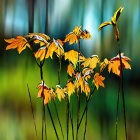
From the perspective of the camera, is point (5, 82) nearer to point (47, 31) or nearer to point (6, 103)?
point (6, 103)

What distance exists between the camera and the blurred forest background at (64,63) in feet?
3.28

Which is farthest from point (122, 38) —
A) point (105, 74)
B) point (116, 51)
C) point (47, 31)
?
point (47, 31)

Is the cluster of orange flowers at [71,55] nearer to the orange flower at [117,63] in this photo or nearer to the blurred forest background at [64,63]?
the orange flower at [117,63]

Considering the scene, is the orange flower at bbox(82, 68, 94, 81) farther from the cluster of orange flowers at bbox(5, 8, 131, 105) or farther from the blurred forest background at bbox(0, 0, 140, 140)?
the blurred forest background at bbox(0, 0, 140, 140)

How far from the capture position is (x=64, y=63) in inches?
42.8

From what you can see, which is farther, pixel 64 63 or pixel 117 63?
pixel 64 63

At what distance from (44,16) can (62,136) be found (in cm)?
78

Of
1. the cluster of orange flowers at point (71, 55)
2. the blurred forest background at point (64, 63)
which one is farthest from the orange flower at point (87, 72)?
the blurred forest background at point (64, 63)

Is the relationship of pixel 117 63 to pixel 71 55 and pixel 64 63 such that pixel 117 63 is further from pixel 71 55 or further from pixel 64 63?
pixel 64 63

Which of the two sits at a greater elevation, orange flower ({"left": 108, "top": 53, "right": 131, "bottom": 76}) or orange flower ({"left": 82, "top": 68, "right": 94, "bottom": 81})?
orange flower ({"left": 108, "top": 53, "right": 131, "bottom": 76})

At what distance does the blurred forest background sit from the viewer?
1.00 meters

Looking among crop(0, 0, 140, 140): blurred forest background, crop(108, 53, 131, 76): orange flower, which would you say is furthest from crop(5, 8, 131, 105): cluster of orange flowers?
crop(0, 0, 140, 140): blurred forest background

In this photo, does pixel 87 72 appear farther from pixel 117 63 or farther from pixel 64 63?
pixel 64 63

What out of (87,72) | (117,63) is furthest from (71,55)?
(117,63)
